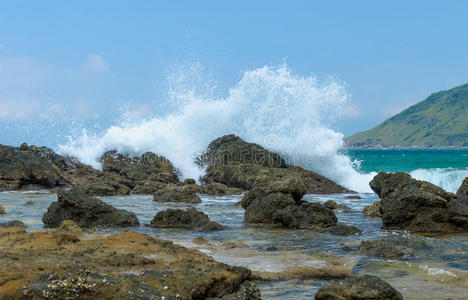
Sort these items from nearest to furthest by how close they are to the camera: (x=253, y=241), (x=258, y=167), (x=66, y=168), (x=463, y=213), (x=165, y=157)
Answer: (x=253, y=241), (x=463, y=213), (x=258, y=167), (x=66, y=168), (x=165, y=157)

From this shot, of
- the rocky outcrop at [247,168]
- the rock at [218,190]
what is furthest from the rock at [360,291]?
the rock at [218,190]

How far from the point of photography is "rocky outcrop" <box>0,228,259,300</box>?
3.87 metres

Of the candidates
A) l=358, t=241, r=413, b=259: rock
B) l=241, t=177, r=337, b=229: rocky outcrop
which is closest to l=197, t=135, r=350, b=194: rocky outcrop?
l=241, t=177, r=337, b=229: rocky outcrop

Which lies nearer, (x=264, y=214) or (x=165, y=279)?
(x=165, y=279)

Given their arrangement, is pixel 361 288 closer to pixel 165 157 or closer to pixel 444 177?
pixel 165 157

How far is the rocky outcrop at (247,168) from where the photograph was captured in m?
20.6

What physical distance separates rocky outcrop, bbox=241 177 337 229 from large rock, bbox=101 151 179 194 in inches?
322

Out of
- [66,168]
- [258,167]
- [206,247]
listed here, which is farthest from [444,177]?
[206,247]

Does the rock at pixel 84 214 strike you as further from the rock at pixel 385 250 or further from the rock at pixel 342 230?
the rock at pixel 385 250

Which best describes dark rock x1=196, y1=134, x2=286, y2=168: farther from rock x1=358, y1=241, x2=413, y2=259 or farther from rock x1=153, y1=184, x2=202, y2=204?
rock x1=358, y1=241, x2=413, y2=259

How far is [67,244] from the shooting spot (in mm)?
6574

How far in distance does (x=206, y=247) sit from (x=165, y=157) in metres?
19.7

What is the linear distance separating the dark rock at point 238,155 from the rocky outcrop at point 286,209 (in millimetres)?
10410

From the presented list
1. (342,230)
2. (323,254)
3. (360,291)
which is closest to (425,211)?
(342,230)
